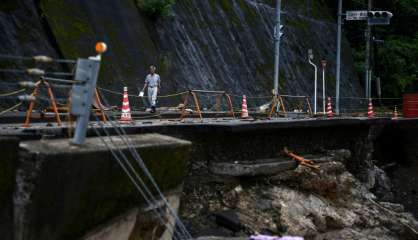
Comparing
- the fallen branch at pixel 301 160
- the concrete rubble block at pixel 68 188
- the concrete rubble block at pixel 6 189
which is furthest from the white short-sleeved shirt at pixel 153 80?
the concrete rubble block at pixel 6 189

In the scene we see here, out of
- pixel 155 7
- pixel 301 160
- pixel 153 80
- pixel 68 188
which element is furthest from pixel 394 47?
pixel 68 188

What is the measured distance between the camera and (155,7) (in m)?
21.8

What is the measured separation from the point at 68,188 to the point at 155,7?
15985 millimetres

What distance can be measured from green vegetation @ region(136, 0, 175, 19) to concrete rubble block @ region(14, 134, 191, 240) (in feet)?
47.0

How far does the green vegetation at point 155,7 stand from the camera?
21.6 meters

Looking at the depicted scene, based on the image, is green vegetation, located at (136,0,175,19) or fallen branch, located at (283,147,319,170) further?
green vegetation, located at (136,0,175,19)

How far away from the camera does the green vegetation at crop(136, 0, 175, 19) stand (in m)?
21.6

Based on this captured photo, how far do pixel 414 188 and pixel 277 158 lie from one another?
9.76 m

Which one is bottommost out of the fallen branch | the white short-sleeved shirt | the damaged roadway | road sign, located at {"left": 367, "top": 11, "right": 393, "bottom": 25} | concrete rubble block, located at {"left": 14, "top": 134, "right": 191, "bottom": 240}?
the damaged roadway

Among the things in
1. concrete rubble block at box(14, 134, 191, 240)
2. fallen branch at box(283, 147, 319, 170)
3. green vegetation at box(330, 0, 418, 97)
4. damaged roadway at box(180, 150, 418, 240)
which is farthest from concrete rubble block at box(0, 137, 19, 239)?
green vegetation at box(330, 0, 418, 97)

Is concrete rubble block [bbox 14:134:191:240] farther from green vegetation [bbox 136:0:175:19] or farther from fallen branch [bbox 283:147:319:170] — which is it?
green vegetation [bbox 136:0:175:19]

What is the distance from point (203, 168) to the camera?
1224 centimetres

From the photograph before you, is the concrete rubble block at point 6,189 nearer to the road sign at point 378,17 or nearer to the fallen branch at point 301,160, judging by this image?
the fallen branch at point 301,160

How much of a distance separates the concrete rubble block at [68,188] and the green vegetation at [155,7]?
14.3 metres
